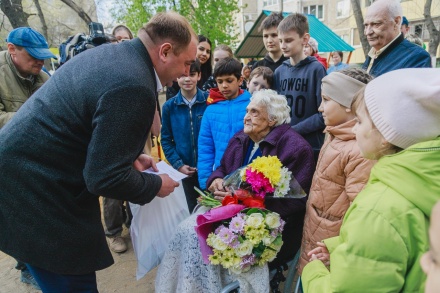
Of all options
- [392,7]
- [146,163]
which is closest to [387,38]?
[392,7]

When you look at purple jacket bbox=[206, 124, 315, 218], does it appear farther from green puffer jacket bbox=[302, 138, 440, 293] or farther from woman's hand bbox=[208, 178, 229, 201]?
green puffer jacket bbox=[302, 138, 440, 293]

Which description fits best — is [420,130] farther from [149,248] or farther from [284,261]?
[149,248]

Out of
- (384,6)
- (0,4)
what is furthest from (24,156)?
(0,4)

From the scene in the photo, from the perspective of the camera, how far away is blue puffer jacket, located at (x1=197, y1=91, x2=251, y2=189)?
2.67 meters

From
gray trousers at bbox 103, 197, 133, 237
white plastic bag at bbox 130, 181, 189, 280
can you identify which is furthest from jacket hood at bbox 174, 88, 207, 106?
gray trousers at bbox 103, 197, 133, 237

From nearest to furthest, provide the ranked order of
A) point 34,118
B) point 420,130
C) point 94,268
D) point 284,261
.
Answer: point 420,130, point 34,118, point 94,268, point 284,261

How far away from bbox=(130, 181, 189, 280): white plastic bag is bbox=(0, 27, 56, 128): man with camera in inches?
62.1

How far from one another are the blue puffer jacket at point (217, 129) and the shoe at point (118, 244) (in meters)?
1.32

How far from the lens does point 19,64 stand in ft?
8.88

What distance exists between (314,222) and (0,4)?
1023 centimetres

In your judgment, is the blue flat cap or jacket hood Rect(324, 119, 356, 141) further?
Result: the blue flat cap

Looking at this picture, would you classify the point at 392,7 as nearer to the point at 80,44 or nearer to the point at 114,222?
the point at 80,44

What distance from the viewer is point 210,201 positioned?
2092 millimetres

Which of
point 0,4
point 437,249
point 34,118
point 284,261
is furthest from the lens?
point 0,4
